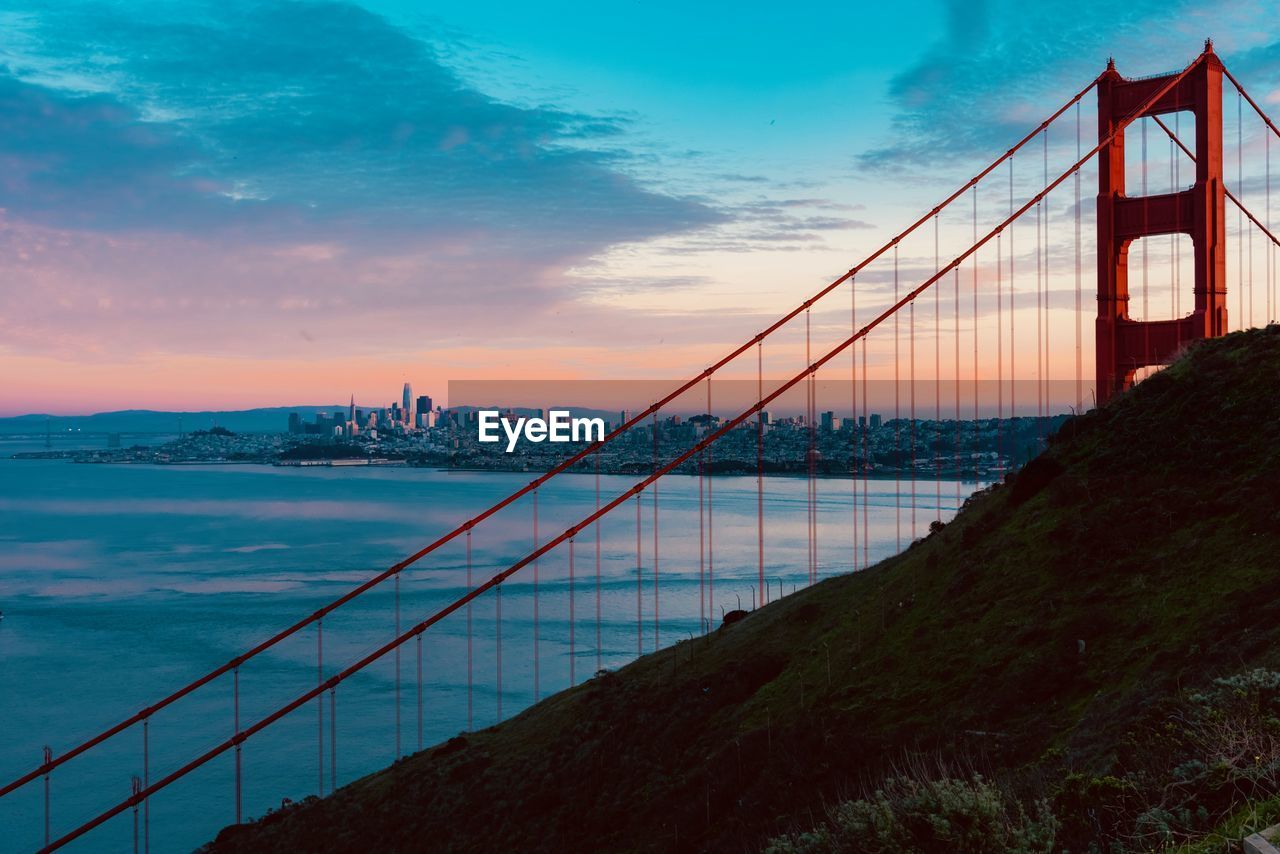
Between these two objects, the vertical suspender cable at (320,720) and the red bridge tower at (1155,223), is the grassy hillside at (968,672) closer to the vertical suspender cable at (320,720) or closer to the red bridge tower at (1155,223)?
the red bridge tower at (1155,223)

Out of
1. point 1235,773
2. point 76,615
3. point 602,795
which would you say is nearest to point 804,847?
point 1235,773

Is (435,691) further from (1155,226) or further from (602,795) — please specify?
(1155,226)

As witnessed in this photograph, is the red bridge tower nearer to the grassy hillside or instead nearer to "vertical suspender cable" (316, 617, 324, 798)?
the grassy hillside

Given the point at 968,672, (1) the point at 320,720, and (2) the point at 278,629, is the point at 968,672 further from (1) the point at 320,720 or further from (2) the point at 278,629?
(2) the point at 278,629

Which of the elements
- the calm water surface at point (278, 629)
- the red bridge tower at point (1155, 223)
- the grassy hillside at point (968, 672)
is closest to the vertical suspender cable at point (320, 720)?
the calm water surface at point (278, 629)

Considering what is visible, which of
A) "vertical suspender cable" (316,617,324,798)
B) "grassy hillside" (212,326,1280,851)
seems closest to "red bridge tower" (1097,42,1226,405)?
"grassy hillside" (212,326,1280,851)

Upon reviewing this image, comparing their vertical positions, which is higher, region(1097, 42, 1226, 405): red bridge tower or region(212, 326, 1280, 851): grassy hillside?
region(1097, 42, 1226, 405): red bridge tower

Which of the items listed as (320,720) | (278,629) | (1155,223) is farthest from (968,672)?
(278,629)
